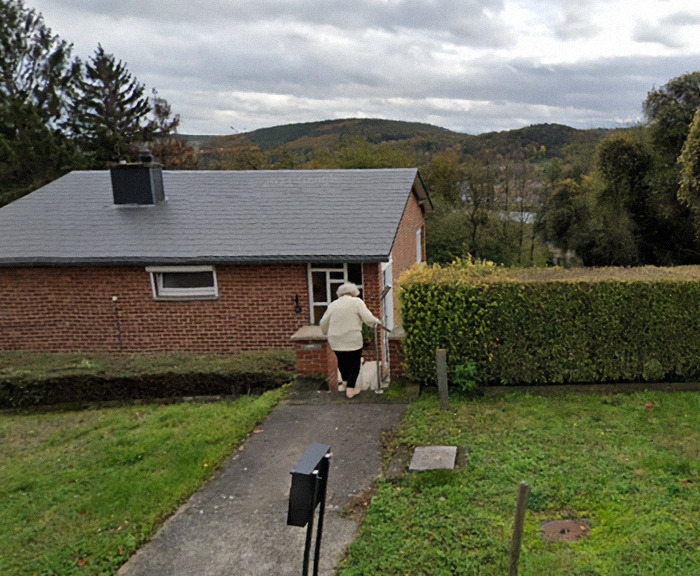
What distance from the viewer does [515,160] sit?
120 feet

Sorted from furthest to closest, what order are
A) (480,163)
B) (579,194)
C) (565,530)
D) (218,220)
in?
(480,163), (579,194), (218,220), (565,530)

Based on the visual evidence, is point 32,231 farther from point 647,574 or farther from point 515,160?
point 515,160

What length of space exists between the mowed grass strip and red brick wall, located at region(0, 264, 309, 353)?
13.9 ft

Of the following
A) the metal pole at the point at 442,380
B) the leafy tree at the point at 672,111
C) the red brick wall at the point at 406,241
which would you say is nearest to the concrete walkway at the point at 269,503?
the metal pole at the point at 442,380

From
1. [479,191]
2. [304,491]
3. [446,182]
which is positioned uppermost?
[446,182]

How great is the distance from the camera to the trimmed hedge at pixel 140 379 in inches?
371

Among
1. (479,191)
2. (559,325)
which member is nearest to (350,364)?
(559,325)

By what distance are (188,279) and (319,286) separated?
308 cm

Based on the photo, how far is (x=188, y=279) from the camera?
42.7 feet

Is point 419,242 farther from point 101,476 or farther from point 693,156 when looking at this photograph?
point 101,476

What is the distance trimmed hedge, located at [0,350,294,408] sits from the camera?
9.42 meters

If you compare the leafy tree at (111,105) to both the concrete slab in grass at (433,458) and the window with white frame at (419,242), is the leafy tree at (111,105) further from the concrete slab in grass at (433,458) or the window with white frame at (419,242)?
the concrete slab in grass at (433,458)

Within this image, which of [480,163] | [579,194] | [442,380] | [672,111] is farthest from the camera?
[480,163]

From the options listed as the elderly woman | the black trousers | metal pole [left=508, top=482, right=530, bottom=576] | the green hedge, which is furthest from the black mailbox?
the green hedge
